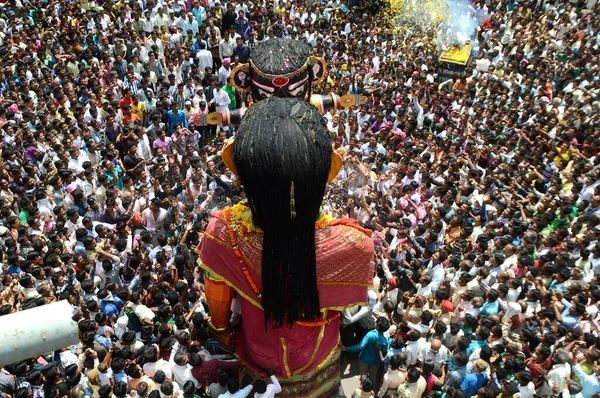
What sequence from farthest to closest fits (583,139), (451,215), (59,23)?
(59,23) < (583,139) < (451,215)

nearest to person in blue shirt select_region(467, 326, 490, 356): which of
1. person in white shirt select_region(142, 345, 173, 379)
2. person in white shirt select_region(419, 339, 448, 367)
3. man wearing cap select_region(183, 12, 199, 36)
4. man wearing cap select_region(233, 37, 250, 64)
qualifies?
person in white shirt select_region(419, 339, 448, 367)

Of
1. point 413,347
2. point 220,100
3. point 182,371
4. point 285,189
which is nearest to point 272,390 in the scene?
point 182,371

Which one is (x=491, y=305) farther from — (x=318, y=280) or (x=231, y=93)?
(x=231, y=93)

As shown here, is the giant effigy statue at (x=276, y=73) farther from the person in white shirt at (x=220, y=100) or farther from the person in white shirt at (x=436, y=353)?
the person in white shirt at (x=220, y=100)

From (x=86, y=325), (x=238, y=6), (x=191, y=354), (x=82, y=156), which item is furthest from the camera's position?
(x=238, y=6)

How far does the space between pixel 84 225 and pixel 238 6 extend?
943 cm

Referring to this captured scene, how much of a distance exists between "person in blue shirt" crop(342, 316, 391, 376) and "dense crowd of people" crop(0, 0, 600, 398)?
23 mm

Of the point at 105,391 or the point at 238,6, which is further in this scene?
the point at 238,6

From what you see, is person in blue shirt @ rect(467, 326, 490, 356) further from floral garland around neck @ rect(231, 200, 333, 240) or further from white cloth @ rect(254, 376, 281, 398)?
floral garland around neck @ rect(231, 200, 333, 240)

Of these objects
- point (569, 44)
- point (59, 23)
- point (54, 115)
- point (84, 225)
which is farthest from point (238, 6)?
point (84, 225)

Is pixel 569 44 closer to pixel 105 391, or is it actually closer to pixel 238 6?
pixel 238 6

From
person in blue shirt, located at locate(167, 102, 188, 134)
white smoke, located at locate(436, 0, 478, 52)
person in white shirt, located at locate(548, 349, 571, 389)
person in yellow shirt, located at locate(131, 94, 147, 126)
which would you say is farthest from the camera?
white smoke, located at locate(436, 0, 478, 52)

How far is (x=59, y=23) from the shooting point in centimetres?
1313

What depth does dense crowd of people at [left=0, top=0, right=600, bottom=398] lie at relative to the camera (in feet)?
18.5
